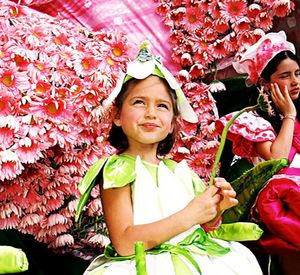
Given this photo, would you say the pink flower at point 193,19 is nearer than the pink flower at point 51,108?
No

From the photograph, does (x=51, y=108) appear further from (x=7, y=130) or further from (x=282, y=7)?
(x=282, y=7)

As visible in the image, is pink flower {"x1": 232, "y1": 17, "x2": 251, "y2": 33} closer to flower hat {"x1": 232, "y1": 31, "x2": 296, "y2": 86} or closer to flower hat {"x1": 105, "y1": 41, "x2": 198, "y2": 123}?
flower hat {"x1": 232, "y1": 31, "x2": 296, "y2": 86}

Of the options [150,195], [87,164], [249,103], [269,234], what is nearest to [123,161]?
[150,195]

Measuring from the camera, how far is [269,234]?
3.94 feet

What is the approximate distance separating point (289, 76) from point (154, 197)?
53 centimetres

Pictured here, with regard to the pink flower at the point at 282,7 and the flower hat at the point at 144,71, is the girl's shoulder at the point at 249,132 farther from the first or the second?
the pink flower at the point at 282,7

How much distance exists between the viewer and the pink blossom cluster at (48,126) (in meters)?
1.13

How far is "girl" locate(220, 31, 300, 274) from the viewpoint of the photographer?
1.16 m

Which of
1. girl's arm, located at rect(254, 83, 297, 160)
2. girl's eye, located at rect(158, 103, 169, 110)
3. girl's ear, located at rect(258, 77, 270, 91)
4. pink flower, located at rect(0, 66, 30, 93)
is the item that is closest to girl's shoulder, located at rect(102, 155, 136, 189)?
girl's eye, located at rect(158, 103, 169, 110)

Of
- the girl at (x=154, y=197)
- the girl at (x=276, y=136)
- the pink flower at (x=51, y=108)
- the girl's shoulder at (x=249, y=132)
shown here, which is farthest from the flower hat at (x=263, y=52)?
the pink flower at (x=51, y=108)

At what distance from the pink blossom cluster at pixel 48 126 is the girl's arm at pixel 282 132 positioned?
0.33m

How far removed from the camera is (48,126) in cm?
113

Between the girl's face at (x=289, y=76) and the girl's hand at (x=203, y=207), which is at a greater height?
the girl's face at (x=289, y=76)

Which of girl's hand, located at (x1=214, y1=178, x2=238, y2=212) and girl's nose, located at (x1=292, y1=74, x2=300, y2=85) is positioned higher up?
girl's nose, located at (x1=292, y1=74, x2=300, y2=85)
